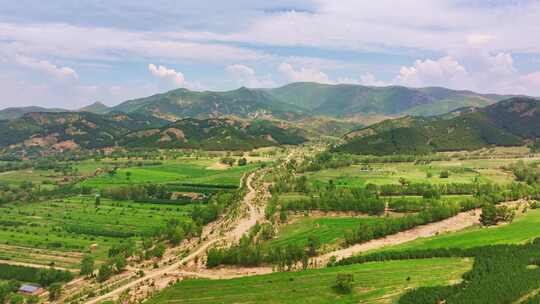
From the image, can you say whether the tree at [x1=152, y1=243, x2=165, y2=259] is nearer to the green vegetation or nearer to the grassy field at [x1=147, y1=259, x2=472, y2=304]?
the green vegetation

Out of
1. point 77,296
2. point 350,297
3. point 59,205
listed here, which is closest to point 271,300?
point 350,297

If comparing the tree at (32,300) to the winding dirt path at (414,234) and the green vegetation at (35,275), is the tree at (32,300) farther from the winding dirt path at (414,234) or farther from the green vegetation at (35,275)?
the winding dirt path at (414,234)

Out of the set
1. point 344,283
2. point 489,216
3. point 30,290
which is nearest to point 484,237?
point 489,216

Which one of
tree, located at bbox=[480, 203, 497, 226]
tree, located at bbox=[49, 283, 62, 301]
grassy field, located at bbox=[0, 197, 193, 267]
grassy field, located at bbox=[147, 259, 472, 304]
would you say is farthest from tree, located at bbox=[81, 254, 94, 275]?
tree, located at bbox=[480, 203, 497, 226]

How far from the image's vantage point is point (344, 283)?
88.2 meters

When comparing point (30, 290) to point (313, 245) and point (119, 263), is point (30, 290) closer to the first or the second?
point (119, 263)

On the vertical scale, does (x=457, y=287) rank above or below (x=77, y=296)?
above

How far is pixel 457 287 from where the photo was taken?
82125mm

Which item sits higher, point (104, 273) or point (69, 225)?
point (69, 225)

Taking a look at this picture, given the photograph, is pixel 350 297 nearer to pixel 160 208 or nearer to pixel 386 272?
pixel 386 272

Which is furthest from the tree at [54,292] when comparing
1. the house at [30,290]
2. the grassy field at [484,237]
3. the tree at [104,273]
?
the grassy field at [484,237]

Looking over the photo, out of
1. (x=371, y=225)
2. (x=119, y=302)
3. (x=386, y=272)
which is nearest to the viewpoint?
(x=119, y=302)

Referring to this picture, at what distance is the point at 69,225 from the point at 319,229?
Result: 8700cm

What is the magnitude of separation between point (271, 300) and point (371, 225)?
186 ft
